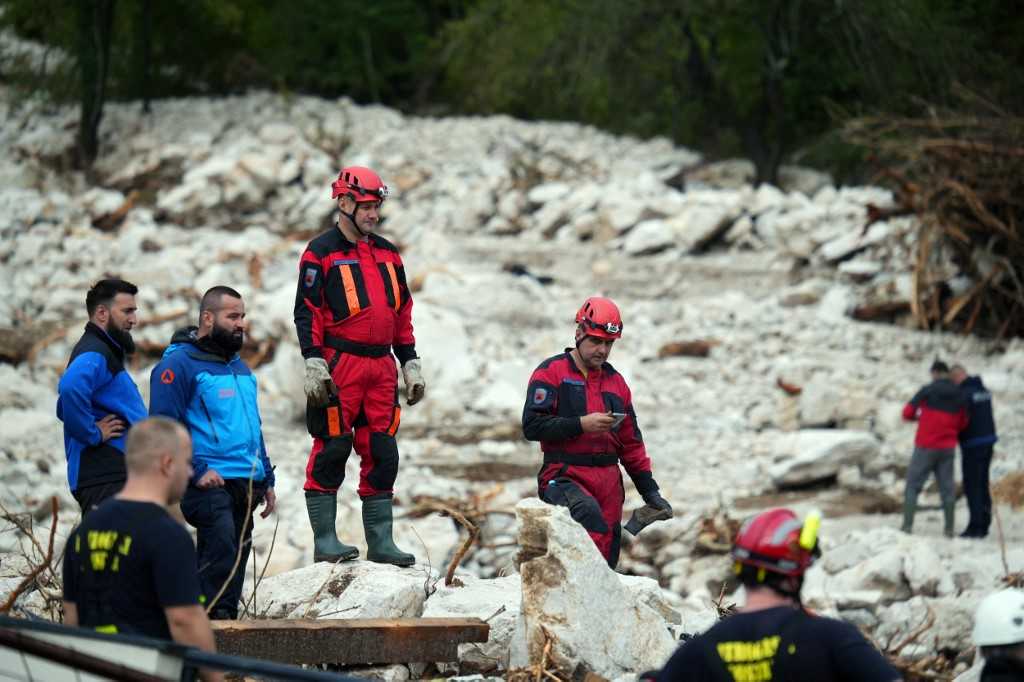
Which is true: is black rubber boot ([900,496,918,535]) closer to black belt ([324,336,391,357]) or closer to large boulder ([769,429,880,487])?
large boulder ([769,429,880,487])

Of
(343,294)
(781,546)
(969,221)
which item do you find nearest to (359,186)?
(343,294)

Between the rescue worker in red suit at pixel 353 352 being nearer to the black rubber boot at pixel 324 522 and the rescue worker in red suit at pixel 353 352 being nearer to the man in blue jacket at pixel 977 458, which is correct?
the black rubber boot at pixel 324 522

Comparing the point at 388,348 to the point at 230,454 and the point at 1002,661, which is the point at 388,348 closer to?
the point at 230,454

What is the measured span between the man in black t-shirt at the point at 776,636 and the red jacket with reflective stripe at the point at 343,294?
9.98 feet

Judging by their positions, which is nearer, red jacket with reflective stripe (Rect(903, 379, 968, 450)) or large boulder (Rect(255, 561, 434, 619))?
large boulder (Rect(255, 561, 434, 619))

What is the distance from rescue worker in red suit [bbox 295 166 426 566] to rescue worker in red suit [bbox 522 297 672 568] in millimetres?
680

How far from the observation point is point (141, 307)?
643 inches

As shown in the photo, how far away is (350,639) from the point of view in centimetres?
516

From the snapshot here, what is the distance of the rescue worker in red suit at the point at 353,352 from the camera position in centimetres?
606

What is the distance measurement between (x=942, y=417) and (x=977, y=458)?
0.48 meters

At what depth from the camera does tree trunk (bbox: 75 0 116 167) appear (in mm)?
23875

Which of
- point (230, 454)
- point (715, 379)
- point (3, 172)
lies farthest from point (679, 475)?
point (3, 172)

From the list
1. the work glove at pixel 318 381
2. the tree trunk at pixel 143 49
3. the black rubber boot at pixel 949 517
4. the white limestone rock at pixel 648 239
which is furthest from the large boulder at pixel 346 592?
the tree trunk at pixel 143 49

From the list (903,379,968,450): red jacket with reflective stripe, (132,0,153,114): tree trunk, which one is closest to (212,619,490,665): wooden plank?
(903,379,968,450): red jacket with reflective stripe
